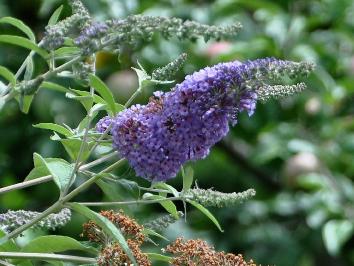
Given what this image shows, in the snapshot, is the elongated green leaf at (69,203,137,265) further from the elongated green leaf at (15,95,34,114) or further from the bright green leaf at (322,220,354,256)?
the bright green leaf at (322,220,354,256)

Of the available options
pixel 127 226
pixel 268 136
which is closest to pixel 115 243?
pixel 127 226

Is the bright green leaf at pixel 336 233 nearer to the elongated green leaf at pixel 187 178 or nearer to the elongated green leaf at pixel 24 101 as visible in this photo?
the elongated green leaf at pixel 187 178

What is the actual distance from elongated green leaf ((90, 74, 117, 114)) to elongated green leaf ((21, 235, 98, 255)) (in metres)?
0.19

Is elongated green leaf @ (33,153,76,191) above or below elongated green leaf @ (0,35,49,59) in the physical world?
below

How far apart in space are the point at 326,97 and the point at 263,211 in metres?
0.52

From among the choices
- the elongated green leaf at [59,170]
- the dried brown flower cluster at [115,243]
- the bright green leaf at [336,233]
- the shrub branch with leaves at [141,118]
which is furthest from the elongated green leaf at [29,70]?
the bright green leaf at [336,233]

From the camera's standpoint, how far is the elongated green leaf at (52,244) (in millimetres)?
1366

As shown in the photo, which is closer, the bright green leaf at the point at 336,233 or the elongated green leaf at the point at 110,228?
the elongated green leaf at the point at 110,228

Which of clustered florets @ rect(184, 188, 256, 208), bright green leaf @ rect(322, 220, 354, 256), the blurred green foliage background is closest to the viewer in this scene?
clustered florets @ rect(184, 188, 256, 208)

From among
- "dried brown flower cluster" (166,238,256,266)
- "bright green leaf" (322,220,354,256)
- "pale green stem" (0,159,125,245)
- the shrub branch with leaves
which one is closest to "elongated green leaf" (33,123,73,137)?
the shrub branch with leaves

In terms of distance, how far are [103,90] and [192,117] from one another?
12 cm

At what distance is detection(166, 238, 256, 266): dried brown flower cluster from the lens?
4.46 ft

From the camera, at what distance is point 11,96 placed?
1.27m

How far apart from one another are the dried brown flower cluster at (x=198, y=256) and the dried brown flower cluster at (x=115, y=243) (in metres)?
0.05
